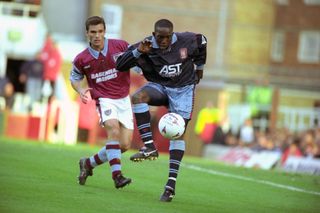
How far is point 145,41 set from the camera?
41.5 feet

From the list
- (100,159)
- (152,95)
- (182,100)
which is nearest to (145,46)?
(152,95)

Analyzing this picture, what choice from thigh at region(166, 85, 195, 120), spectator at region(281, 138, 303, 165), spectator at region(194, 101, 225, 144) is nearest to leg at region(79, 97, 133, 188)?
thigh at region(166, 85, 195, 120)

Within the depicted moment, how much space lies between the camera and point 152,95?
42.9ft

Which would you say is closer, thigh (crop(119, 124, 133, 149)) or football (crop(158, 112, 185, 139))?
football (crop(158, 112, 185, 139))

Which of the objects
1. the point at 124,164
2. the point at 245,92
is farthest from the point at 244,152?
the point at 245,92

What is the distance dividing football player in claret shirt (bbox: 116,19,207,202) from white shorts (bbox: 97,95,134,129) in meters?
0.38

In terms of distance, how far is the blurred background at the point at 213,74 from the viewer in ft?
104

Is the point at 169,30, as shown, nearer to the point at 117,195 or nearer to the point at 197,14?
the point at 117,195

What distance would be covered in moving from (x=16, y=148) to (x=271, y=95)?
1734 centimetres

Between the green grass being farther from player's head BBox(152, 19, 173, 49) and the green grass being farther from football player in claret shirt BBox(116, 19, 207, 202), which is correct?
player's head BBox(152, 19, 173, 49)

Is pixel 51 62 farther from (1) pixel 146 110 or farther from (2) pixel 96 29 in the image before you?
(1) pixel 146 110

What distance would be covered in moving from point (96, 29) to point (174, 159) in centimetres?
201

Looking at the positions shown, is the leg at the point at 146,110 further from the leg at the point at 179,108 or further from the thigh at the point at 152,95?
the leg at the point at 179,108

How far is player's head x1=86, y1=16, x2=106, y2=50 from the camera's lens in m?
13.3
